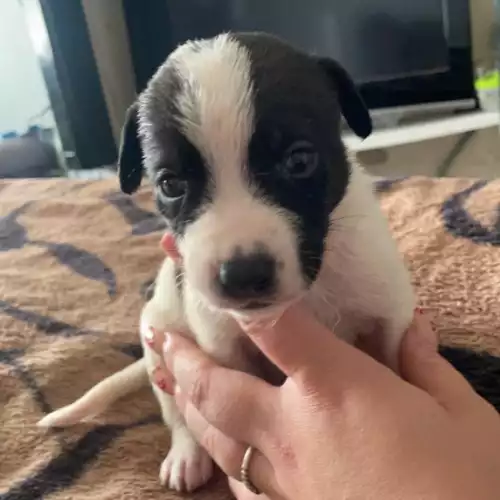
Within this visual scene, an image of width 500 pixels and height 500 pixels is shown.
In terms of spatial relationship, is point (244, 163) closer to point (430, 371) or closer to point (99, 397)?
point (430, 371)

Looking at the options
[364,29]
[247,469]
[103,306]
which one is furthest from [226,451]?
[364,29]

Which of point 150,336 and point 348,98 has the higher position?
point 348,98

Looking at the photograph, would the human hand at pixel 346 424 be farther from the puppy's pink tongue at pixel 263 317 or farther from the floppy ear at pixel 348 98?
the floppy ear at pixel 348 98

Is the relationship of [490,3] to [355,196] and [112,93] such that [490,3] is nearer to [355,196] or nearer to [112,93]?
[112,93]

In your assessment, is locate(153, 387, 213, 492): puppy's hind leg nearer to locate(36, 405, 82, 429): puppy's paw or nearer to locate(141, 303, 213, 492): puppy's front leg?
locate(141, 303, 213, 492): puppy's front leg

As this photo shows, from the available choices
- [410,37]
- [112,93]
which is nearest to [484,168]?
[410,37]

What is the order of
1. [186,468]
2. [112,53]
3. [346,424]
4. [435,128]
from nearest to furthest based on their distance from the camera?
[346,424] < [186,468] < [435,128] < [112,53]
